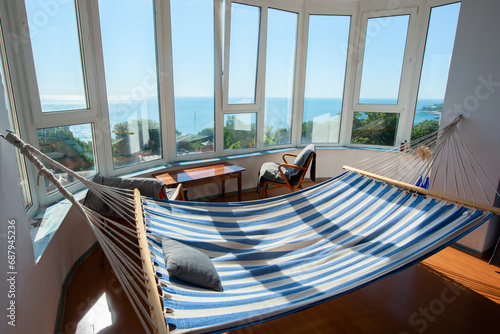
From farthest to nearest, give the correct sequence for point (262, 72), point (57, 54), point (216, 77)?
point (262, 72) < point (216, 77) < point (57, 54)

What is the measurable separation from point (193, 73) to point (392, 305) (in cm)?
323

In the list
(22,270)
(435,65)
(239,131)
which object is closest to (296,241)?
(22,270)

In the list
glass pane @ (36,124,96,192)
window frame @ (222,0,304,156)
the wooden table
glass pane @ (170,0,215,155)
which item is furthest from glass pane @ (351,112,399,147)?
glass pane @ (36,124,96,192)

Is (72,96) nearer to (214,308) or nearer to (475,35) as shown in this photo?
(214,308)

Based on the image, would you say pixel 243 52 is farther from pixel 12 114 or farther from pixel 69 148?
pixel 12 114

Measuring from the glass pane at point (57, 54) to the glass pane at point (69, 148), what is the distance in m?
0.19

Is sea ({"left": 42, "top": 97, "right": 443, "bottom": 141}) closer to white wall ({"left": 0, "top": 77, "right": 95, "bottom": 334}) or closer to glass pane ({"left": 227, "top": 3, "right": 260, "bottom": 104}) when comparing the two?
glass pane ({"left": 227, "top": 3, "right": 260, "bottom": 104})

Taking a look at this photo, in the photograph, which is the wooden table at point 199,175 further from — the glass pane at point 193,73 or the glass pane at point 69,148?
the glass pane at point 69,148

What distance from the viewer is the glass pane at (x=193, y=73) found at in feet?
11.3

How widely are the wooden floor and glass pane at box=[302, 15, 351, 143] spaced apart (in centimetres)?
293

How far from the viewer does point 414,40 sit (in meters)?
4.18

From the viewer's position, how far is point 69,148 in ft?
8.23

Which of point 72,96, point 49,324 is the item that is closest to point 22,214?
point 49,324

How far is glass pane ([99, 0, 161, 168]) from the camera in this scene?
2.86 m
